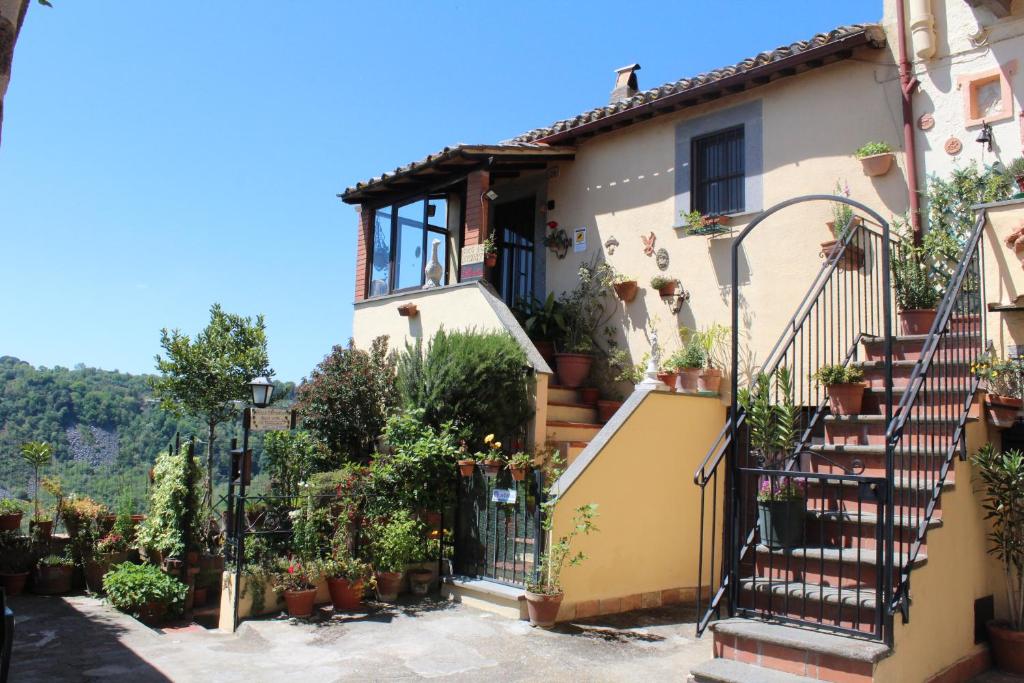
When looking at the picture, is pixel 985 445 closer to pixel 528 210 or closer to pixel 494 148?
pixel 494 148

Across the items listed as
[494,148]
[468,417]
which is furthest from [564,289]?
[468,417]

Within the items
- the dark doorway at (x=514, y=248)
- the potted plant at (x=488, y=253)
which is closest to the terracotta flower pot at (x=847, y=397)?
the potted plant at (x=488, y=253)

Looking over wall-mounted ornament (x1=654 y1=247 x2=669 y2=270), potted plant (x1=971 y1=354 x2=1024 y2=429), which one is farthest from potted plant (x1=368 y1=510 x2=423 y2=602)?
potted plant (x1=971 y1=354 x2=1024 y2=429)

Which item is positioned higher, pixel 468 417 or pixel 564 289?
pixel 564 289

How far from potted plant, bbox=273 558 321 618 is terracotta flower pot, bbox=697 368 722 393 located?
4.66 meters

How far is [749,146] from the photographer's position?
31.1 feet

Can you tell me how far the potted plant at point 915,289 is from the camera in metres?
7.40

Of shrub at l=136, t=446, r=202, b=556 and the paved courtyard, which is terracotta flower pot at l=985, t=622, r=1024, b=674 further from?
shrub at l=136, t=446, r=202, b=556

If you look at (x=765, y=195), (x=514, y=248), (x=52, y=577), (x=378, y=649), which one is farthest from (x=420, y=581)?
(x=514, y=248)

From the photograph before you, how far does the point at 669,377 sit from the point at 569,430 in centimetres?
136

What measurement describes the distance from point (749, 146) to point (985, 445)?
488 cm

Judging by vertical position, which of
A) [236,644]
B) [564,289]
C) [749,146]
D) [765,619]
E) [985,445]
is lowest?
[236,644]

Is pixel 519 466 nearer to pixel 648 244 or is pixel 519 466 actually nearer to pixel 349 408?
pixel 349 408

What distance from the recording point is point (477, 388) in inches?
352
